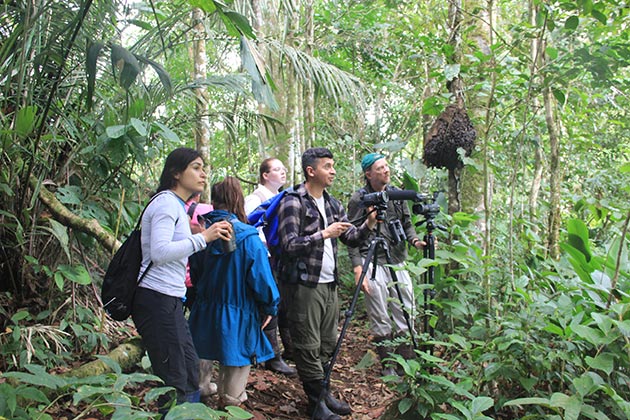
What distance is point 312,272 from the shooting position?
3279mm

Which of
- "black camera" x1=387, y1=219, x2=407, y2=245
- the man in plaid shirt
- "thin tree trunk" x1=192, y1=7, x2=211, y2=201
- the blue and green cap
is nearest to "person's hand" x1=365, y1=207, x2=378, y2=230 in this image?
the man in plaid shirt

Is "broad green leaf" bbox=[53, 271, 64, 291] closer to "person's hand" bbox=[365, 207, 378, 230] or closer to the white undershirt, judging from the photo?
the white undershirt

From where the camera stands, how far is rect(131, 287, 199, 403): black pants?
250 centimetres

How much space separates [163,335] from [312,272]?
1.06 metres

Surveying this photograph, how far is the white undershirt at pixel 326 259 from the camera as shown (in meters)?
3.39

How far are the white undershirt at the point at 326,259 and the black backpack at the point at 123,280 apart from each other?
121 centimetres

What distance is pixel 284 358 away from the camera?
4457mm

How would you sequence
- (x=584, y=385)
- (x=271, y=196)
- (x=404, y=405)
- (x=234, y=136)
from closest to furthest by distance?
(x=584, y=385)
(x=404, y=405)
(x=271, y=196)
(x=234, y=136)

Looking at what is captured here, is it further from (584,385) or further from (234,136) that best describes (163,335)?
(234,136)

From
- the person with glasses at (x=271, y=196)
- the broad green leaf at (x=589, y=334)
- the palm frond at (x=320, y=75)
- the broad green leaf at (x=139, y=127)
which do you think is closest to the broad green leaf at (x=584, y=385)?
the broad green leaf at (x=589, y=334)

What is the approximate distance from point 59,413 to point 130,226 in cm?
156

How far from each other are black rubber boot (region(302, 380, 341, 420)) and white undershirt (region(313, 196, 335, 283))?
641 mm

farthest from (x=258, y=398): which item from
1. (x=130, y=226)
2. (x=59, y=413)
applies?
(x=130, y=226)

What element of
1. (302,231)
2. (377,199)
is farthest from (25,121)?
(377,199)
